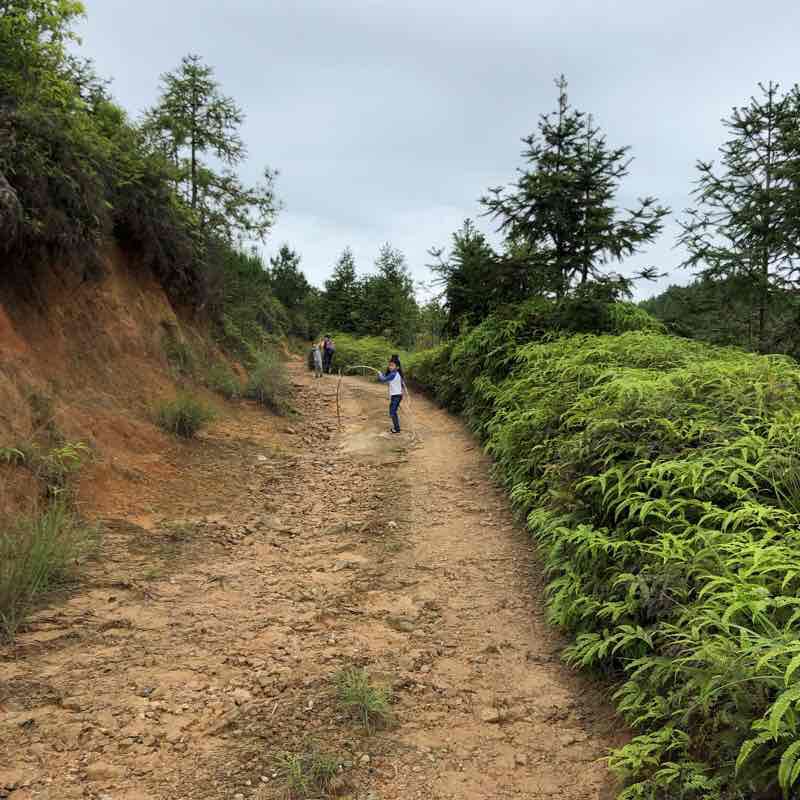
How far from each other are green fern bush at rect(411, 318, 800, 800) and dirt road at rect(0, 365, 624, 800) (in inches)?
15.8

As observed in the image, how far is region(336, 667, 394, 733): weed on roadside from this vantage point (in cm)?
Result: 333

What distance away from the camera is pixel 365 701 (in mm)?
3404

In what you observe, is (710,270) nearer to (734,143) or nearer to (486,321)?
(734,143)

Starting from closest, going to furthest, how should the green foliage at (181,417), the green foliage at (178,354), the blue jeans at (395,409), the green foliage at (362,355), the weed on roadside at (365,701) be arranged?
the weed on roadside at (365,701) < the green foliage at (181,417) < the green foliage at (178,354) < the blue jeans at (395,409) < the green foliage at (362,355)

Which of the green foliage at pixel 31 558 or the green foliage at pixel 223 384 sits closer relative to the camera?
the green foliage at pixel 31 558

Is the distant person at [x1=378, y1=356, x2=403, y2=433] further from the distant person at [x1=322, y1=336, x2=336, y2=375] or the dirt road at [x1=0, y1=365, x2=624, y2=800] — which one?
the distant person at [x1=322, y1=336, x2=336, y2=375]

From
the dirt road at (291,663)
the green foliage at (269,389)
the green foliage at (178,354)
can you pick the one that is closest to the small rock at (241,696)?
the dirt road at (291,663)

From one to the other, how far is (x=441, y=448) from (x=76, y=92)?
29.7 ft

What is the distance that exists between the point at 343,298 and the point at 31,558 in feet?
126

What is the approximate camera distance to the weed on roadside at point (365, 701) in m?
3.33

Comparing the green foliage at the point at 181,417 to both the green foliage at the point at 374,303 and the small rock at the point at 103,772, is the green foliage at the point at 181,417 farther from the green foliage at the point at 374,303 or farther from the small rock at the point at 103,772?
the green foliage at the point at 374,303

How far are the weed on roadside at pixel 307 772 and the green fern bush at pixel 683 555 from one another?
1.47 meters

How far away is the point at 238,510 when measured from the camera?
7184 millimetres

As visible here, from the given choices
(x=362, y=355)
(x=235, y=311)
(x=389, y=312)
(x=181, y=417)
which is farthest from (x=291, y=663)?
(x=389, y=312)
